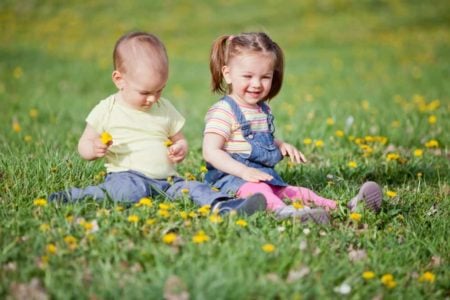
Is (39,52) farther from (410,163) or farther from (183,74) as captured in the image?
(410,163)

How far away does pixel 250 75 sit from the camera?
4355 millimetres

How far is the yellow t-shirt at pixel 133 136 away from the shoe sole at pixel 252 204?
0.71 metres

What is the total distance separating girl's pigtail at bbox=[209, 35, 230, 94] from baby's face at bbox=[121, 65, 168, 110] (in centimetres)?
53

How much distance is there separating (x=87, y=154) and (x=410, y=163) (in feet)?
9.24

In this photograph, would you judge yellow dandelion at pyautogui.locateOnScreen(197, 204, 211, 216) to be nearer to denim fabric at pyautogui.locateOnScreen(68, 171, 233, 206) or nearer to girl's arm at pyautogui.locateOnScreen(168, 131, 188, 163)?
denim fabric at pyautogui.locateOnScreen(68, 171, 233, 206)

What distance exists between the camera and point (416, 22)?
19.9 meters

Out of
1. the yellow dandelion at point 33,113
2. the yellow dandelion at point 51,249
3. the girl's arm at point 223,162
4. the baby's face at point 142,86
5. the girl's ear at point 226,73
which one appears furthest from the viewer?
the yellow dandelion at point 33,113

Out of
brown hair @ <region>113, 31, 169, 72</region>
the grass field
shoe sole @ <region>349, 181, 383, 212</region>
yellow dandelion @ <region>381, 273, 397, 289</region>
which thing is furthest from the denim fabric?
yellow dandelion @ <region>381, 273, 397, 289</region>

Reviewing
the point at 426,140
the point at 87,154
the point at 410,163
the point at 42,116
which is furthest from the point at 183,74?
the point at 87,154

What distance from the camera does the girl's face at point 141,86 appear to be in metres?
4.02

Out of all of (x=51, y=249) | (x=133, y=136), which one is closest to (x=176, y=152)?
(x=133, y=136)

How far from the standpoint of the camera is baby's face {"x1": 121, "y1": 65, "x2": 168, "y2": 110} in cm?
402

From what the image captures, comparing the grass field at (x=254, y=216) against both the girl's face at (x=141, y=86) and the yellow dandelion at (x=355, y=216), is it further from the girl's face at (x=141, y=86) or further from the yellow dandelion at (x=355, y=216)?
the girl's face at (x=141, y=86)

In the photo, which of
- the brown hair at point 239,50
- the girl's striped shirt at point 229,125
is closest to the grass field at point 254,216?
the girl's striped shirt at point 229,125
